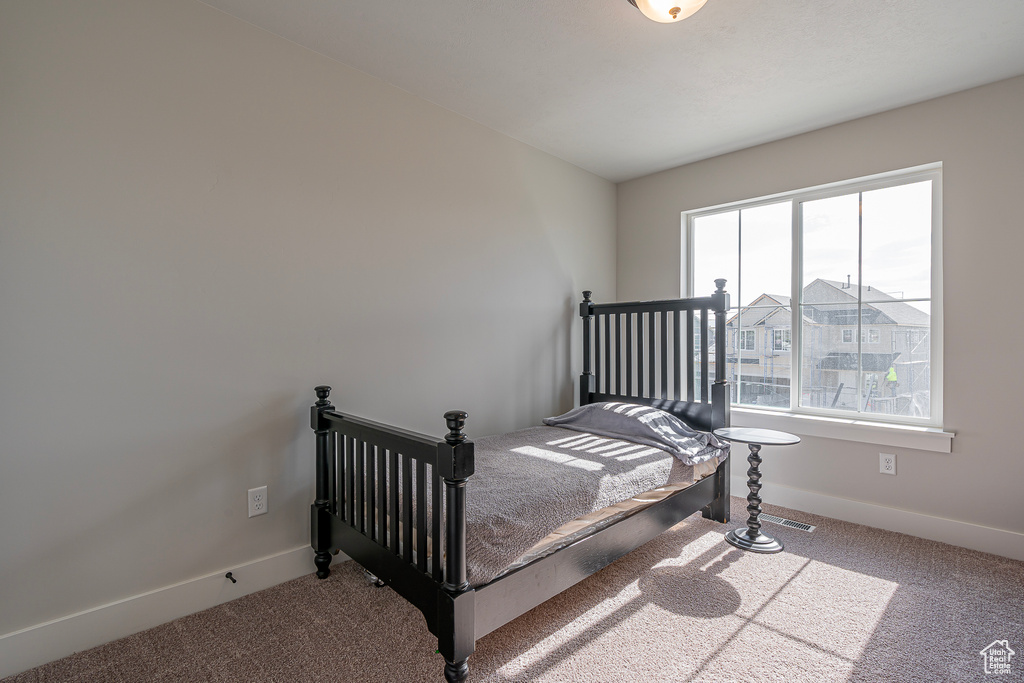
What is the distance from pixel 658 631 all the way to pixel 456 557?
0.88 meters

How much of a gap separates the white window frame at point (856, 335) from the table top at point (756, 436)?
61cm

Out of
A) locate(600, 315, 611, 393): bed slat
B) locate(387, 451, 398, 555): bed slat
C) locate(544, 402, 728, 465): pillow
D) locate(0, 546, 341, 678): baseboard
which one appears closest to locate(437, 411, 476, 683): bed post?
locate(387, 451, 398, 555): bed slat

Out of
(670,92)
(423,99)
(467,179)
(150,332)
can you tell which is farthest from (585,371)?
(150,332)

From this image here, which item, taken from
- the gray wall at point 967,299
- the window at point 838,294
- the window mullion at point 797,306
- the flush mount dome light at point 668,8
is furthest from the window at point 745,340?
the flush mount dome light at point 668,8

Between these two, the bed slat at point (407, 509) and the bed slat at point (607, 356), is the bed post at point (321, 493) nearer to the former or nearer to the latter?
the bed slat at point (407, 509)

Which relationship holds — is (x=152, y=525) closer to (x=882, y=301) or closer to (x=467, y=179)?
(x=467, y=179)

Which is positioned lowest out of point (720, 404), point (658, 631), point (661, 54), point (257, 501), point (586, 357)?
point (658, 631)

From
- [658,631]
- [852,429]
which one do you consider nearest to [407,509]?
[658,631]

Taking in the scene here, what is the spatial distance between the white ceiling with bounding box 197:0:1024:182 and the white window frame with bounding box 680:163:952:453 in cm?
38

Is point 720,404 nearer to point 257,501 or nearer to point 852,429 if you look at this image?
point 852,429

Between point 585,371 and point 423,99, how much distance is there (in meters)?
1.97

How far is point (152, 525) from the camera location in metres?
1.72

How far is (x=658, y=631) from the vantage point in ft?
5.62

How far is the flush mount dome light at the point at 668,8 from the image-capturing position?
158 cm
